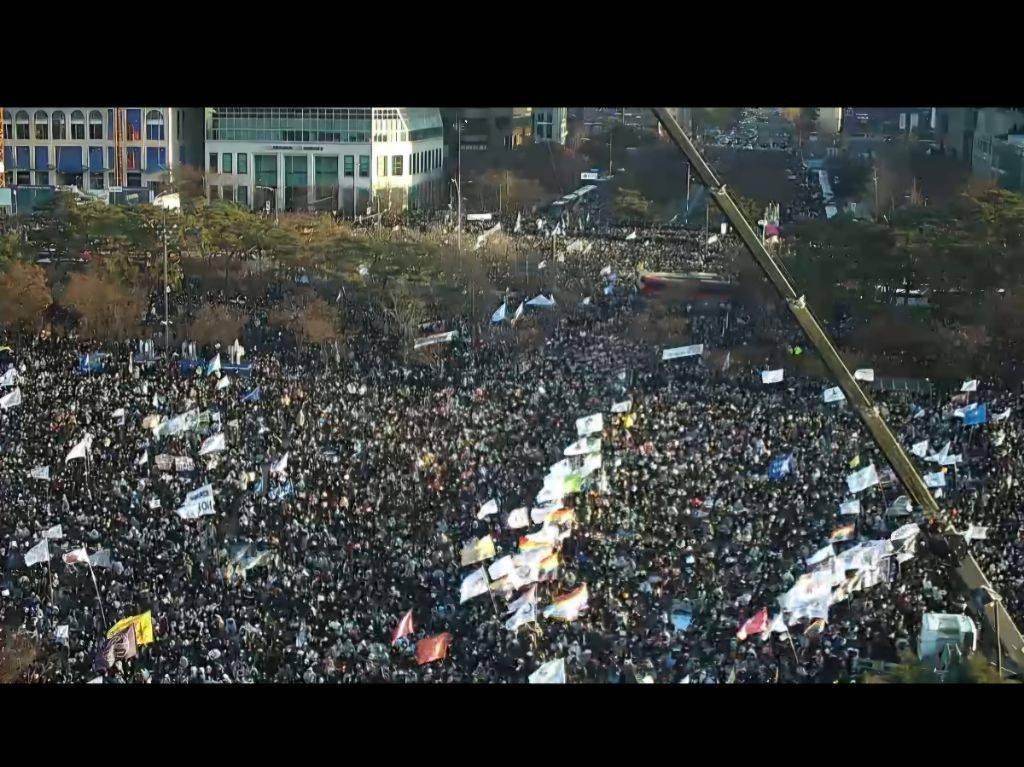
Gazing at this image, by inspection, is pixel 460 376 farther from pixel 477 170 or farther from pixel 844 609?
pixel 844 609

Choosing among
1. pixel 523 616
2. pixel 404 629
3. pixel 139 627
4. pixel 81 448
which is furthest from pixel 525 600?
pixel 81 448

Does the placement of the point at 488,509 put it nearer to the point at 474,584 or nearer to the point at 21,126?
the point at 474,584

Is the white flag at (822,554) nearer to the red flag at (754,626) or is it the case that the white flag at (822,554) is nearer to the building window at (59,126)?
the red flag at (754,626)

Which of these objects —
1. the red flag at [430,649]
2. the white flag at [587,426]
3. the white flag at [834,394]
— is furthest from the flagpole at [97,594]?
the white flag at [834,394]

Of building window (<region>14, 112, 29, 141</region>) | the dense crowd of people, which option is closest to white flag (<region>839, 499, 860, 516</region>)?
the dense crowd of people

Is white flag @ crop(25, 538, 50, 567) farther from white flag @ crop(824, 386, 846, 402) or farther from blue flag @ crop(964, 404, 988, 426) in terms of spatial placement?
blue flag @ crop(964, 404, 988, 426)
